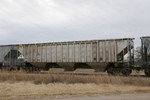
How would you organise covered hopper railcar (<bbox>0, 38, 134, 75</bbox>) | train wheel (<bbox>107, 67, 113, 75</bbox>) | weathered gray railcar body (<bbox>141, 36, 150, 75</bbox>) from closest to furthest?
weathered gray railcar body (<bbox>141, 36, 150, 75</bbox>) → covered hopper railcar (<bbox>0, 38, 134, 75</bbox>) → train wheel (<bbox>107, 67, 113, 75</bbox>)

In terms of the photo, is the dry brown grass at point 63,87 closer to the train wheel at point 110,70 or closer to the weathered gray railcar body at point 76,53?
the train wheel at point 110,70

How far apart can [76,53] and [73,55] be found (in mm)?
428

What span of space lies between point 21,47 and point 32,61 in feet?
8.53

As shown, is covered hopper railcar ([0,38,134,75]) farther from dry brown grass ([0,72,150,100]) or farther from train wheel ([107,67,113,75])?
dry brown grass ([0,72,150,100])

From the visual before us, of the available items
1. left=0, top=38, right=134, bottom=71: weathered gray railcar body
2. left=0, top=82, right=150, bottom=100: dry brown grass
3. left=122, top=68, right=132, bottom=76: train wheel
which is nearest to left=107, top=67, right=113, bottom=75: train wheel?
left=0, top=38, right=134, bottom=71: weathered gray railcar body

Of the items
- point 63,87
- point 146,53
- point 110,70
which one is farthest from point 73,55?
point 63,87

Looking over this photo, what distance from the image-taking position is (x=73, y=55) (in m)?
34.3

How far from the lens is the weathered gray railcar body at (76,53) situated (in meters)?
31.5

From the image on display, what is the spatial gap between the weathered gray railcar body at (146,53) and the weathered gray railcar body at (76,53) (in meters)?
1.52

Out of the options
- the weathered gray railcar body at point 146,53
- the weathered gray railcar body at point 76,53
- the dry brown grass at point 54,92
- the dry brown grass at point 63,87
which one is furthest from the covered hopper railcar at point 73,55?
the dry brown grass at point 54,92

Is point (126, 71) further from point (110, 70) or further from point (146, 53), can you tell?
point (146, 53)

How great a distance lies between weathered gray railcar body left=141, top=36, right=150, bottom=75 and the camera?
28.5m

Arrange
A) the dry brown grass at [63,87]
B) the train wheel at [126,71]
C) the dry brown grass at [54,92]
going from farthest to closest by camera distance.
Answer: the train wheel at [126,71]
the dry brown grass at [63,87]
the dry brown grass at [54,92]

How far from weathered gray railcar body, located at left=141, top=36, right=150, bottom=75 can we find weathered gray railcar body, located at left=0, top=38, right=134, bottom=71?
1.52m
